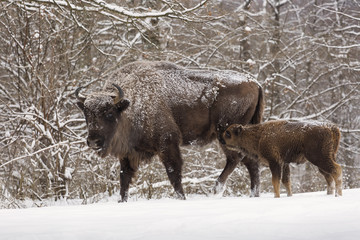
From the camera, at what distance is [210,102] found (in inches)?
277

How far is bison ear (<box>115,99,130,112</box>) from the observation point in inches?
248

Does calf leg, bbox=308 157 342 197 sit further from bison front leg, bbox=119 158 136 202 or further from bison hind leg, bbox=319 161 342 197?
bison front leg, bbox=119 158 136 202

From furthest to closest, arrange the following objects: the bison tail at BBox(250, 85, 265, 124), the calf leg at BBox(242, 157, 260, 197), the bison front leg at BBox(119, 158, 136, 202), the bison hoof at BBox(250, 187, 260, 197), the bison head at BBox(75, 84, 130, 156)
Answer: the bison tail at BBox(250, 85, 265, 124)
the calf leg at BBox(242, 157, 260, 197)
the bison hoof at BBox(250, 187, 260, 197)
the bison front leg at BBox(119, 158, 136, 202)
the bison head at BBox(75, 84, 130, 156)

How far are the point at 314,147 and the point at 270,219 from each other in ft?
7.60

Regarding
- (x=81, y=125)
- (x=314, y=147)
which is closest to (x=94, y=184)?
(x=81, y=125)

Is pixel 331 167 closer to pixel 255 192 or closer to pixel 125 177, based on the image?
pixel 255 192

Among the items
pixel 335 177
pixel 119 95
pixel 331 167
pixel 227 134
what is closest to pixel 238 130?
pixel 227 134

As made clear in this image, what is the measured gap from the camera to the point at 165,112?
662 centimetres

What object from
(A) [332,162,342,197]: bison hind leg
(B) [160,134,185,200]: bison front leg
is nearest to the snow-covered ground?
(A) [332,162,342,197]: bison hind leg

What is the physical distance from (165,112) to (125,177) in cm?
111

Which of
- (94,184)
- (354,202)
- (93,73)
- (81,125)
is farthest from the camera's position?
(93,73)

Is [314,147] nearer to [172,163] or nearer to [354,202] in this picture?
[354,202]

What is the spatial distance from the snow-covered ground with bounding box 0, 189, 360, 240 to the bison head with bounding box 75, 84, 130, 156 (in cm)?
207

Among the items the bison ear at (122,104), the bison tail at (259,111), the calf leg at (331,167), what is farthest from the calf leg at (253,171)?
the bison ear at (122,104)
